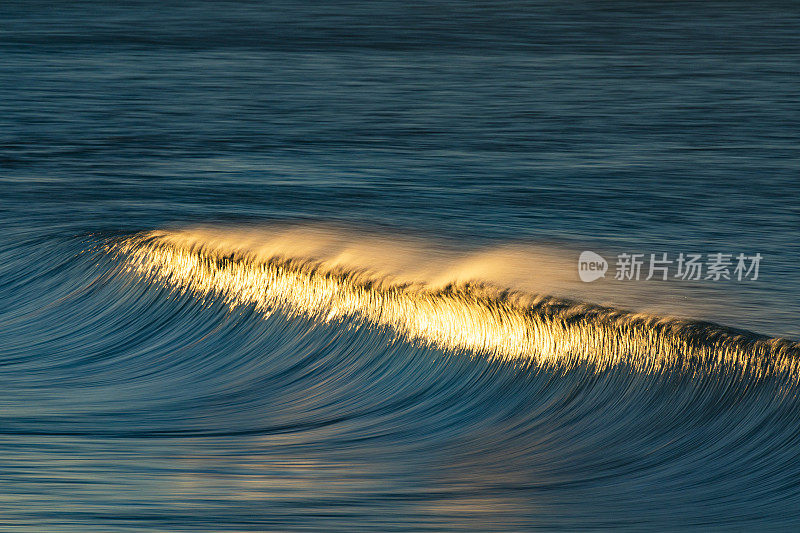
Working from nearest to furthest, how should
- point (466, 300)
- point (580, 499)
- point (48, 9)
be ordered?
point (580, 499), point (466, 300), point (48, 9)

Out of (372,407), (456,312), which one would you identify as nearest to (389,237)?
(456,312)

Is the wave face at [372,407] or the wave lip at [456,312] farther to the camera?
the wave lip at [456,312]

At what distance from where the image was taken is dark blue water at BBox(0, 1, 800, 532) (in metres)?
2.37

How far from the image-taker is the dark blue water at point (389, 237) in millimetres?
2373

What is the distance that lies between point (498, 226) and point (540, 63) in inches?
157

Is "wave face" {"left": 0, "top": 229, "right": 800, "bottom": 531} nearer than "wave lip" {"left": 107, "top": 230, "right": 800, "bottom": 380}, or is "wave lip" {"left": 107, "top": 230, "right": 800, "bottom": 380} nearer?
"wave face" {"left": 0, "top": 229, "right": 800, "bottom": 531}

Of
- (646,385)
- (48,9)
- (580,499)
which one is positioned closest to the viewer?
(580,499)

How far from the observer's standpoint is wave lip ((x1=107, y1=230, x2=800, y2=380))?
2.55m

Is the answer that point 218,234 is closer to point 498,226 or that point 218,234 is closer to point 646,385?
point 498,226

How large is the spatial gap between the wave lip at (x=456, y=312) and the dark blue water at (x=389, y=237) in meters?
0.04

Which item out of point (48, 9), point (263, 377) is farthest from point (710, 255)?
point (48, 9)

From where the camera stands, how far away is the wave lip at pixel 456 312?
2555 millimetres

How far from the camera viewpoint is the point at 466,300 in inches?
124

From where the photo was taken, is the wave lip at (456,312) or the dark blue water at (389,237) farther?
the wave lip at (456,312)
